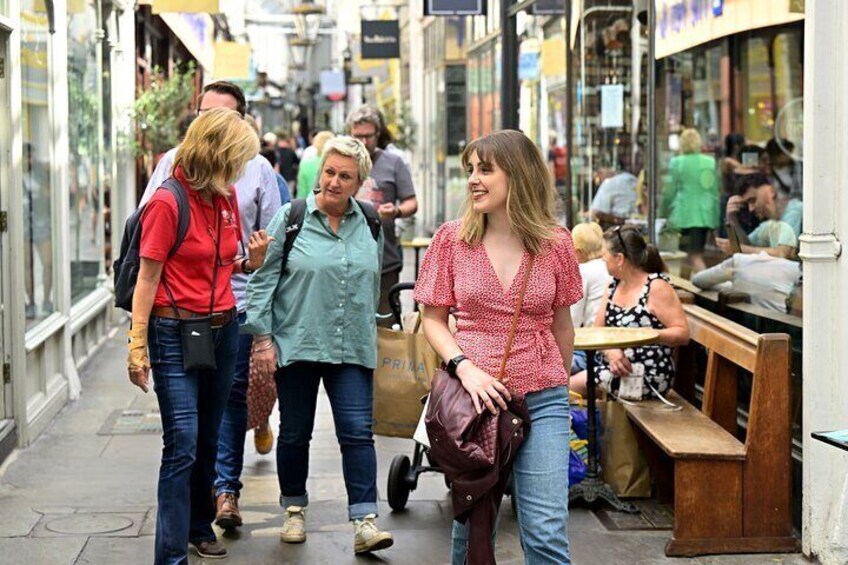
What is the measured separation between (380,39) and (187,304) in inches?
765

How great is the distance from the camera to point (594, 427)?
6.76 meters

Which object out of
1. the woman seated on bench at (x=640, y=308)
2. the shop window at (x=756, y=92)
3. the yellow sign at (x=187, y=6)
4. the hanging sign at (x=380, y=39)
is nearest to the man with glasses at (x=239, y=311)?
the woman seated on bench at (x=640, y=308)

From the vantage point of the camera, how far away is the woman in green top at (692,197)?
9547mm

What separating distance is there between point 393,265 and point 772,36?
197 inches

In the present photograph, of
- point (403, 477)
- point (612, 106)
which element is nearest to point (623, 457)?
point (403, 477)

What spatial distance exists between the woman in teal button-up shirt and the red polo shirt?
40 centimetres

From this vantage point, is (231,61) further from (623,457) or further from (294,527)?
(294,527)

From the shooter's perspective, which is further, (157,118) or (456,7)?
(157,118)

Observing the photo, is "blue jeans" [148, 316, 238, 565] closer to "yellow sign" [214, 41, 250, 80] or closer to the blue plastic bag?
the blue plastic bag

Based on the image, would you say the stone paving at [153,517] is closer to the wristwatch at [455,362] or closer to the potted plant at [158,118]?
the wristwatch at [455,362]

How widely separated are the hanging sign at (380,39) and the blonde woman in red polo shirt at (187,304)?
1885 centimetres

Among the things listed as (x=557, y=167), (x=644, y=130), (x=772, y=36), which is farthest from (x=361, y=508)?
(x=557, y=167)

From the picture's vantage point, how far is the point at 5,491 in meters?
7.03

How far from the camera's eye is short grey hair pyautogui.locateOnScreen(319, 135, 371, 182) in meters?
5.80
